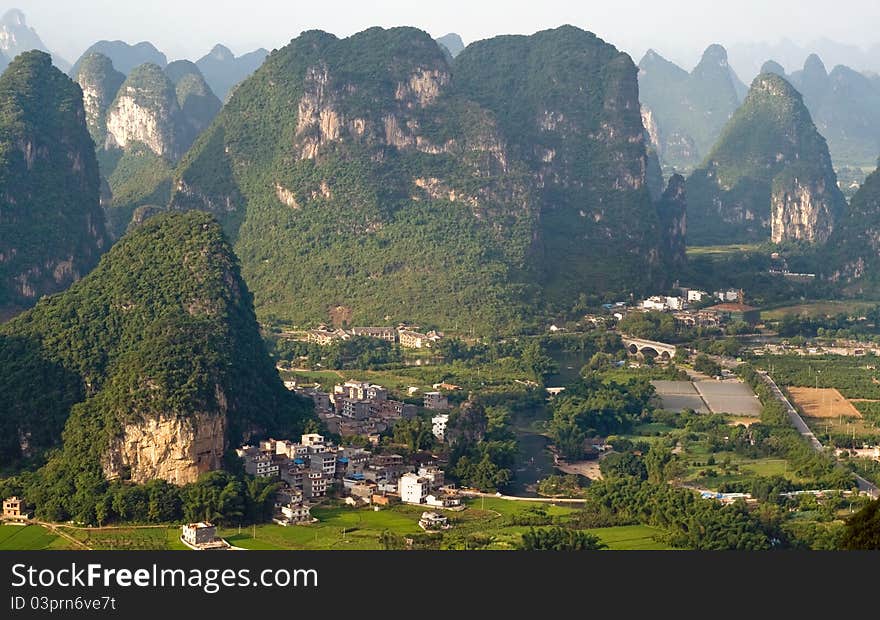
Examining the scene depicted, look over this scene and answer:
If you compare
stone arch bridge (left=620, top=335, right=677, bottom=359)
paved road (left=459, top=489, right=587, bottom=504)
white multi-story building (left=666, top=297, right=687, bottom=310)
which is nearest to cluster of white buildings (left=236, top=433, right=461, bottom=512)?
paved road (left=459, top=489, right=587, bottom=504)

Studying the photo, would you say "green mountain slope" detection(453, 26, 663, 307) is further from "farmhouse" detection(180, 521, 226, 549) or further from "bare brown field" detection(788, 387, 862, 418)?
"farmhouse" detection(180, 521, 226, 549)

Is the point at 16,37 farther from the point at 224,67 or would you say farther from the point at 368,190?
the point at 368,190

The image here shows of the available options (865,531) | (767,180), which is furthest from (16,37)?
(865,531)

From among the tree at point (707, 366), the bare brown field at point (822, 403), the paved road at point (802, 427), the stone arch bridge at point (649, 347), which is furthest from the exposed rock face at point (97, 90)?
the bare brown field at point (822, 403)

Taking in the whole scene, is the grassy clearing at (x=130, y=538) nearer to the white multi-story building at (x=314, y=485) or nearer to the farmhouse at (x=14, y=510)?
the farmhouse at (x=14, y=510)

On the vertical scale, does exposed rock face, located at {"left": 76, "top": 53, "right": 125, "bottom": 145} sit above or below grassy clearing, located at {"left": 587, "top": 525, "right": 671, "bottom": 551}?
above

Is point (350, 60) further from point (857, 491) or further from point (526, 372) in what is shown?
point (857, 491)
